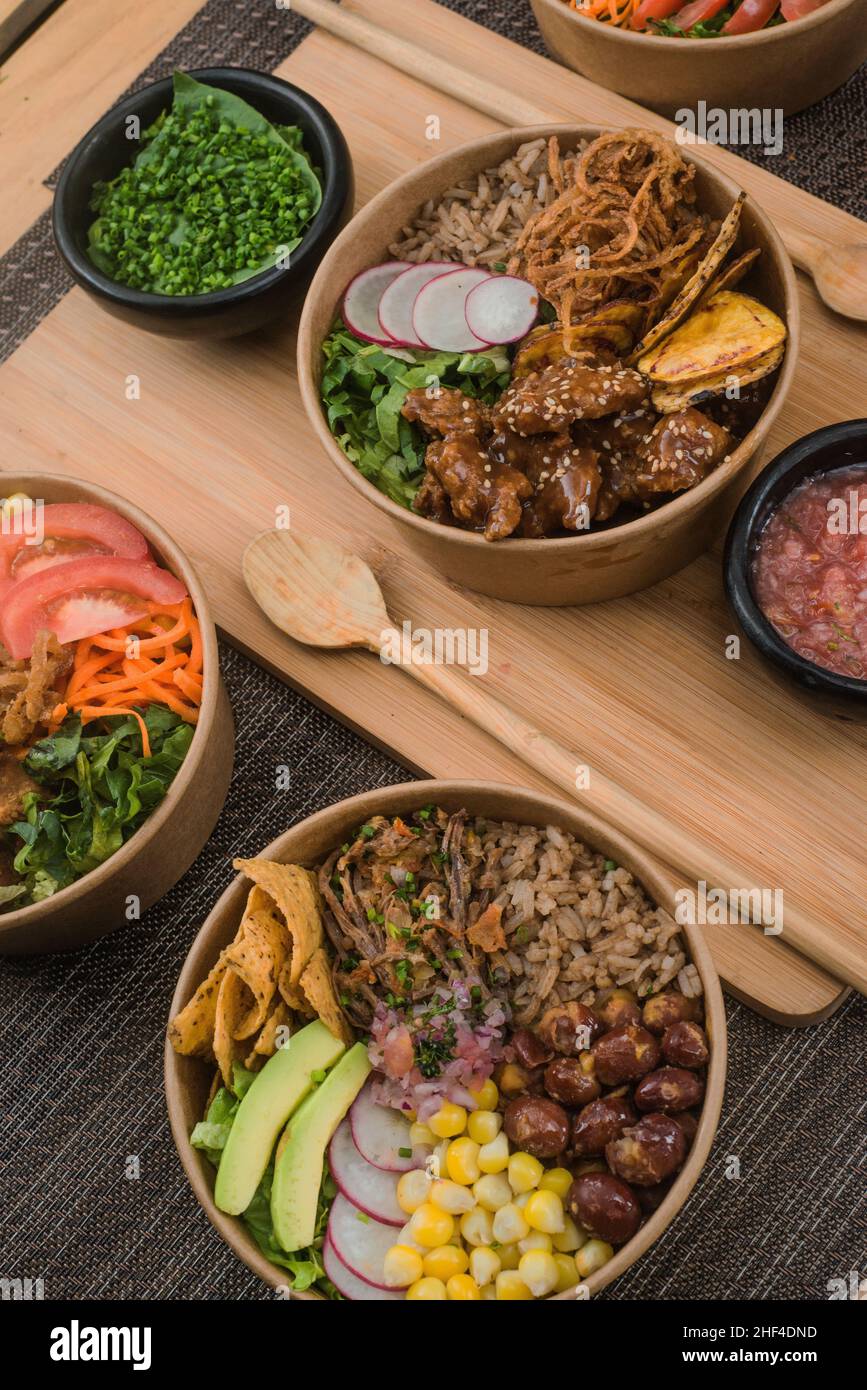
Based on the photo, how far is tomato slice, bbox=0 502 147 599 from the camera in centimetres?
310

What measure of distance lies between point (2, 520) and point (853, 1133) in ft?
7.54

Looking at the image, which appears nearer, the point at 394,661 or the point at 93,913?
the point at 93,913

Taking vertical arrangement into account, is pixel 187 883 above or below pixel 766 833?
below

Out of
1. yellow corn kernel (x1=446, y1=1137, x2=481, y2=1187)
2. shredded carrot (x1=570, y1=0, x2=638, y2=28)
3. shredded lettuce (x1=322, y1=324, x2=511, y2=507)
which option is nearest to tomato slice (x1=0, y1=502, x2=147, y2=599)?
shredded lettuce (x1=322, y1=324, x2=511, y2=507)

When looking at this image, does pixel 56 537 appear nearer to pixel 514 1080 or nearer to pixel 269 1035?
pixel 269 1035

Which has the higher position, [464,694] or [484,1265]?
[464,694]

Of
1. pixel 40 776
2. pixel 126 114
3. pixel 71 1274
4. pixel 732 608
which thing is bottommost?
pixel 71 1274

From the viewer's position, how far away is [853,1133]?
2.94 metres

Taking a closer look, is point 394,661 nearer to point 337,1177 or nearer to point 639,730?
point 639,730

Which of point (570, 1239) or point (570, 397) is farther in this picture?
point (570, 397)

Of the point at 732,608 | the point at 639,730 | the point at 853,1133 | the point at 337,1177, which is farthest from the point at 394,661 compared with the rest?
the point at 853,1133

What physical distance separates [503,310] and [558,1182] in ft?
6.02

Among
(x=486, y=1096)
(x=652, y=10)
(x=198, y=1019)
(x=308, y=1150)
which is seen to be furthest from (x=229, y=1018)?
(x=652, y=10)

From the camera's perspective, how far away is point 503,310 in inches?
121
